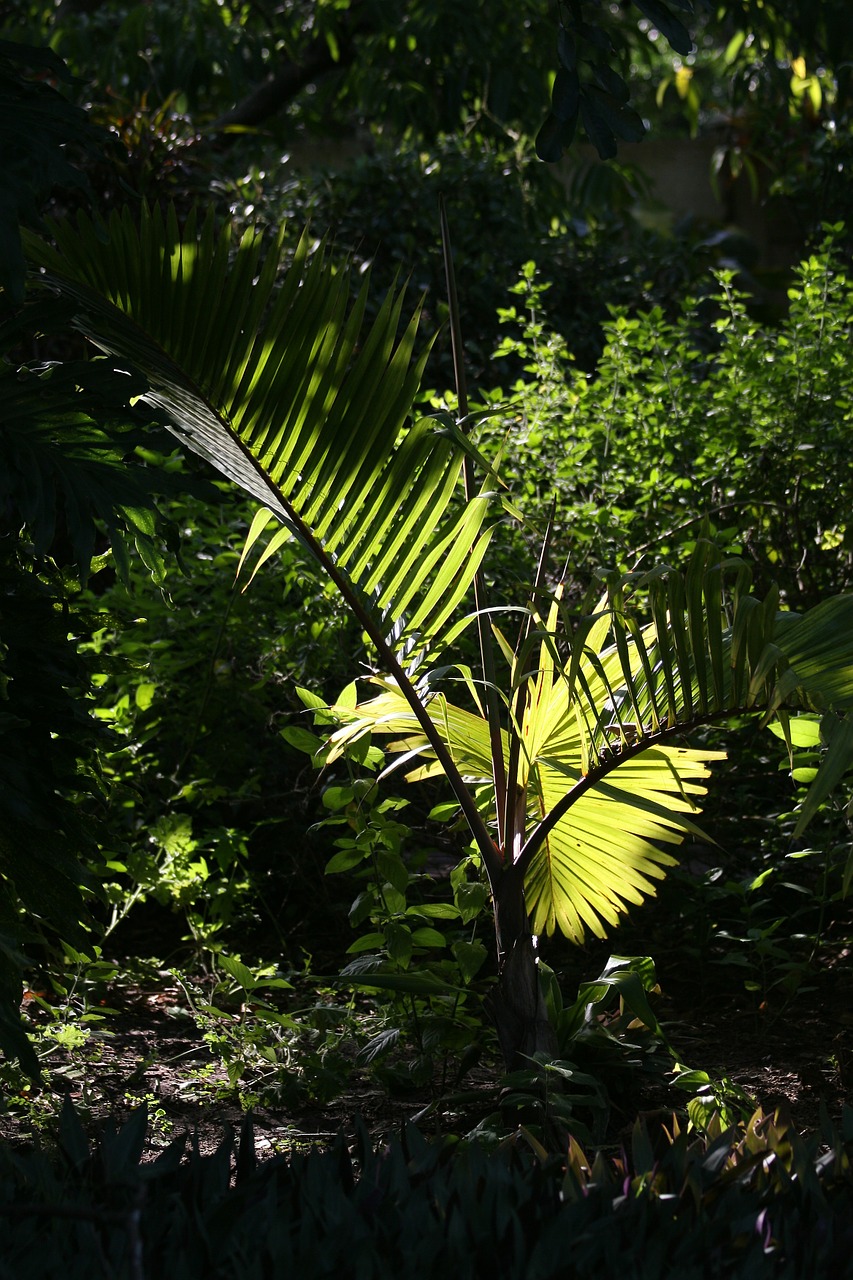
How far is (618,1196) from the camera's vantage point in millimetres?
1648

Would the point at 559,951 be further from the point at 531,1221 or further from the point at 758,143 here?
the point at 758,143

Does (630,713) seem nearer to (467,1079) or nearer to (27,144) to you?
(467,1079)

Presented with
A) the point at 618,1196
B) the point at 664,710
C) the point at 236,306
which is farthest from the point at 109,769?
the point at 618,1196

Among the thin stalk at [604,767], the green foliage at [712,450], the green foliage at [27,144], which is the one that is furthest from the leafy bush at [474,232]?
the green foliage at [27,144]

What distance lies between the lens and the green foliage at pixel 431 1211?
1.42 metres

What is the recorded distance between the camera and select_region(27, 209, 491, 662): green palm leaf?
2627 mm

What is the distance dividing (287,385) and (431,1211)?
67.2 inches

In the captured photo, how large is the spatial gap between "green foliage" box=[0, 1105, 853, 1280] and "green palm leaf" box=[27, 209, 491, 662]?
1.22 m

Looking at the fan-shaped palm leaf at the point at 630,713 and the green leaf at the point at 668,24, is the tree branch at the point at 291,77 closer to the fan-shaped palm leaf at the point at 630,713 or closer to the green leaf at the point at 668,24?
the green leaf at the point at 668,24

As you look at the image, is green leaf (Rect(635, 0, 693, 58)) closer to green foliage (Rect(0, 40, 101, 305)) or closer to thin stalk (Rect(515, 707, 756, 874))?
green foliage (Rect(0, 40, 101, 305))

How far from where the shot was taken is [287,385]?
2.66m

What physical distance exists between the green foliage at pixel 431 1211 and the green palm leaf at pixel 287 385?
1215mm

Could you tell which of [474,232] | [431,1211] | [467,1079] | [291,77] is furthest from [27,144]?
[291,77]

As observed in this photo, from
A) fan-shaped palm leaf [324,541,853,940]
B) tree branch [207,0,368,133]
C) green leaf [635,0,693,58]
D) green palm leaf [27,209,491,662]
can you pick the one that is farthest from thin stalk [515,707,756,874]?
tree branch [207,0,368,133]
